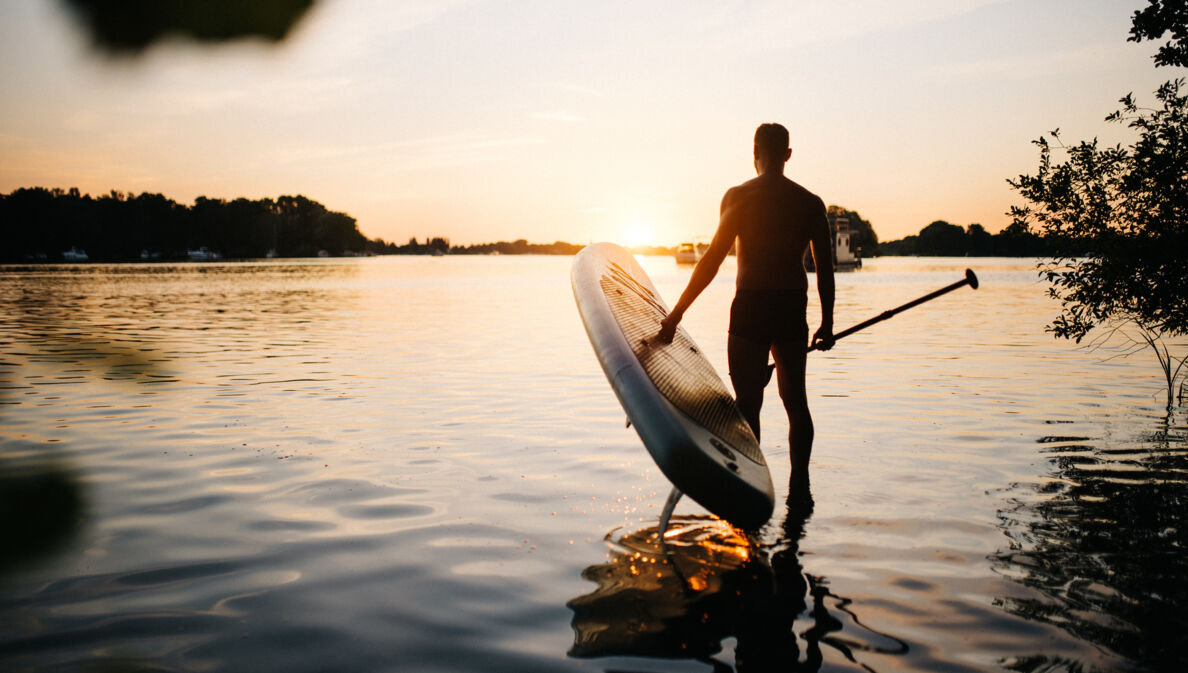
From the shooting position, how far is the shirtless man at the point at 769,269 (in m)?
5.18

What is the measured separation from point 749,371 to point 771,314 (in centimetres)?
41

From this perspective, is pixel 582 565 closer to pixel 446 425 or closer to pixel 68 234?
pixel 446 425

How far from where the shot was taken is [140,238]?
147 metres

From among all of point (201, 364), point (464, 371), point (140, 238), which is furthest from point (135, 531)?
point (140, 238)

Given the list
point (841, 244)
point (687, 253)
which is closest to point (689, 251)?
point (687, 253)

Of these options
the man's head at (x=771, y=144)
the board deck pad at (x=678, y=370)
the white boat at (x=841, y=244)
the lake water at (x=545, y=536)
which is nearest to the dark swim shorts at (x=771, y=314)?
the board deck pad at (x=678, y=370)

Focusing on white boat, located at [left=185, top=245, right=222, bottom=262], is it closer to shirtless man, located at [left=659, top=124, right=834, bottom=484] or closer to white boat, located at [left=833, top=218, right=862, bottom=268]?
white boat, located at [left=833, top=218, right=862, bottom=268]

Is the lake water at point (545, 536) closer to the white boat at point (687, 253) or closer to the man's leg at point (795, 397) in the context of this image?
the man's leg at point (795, 397)

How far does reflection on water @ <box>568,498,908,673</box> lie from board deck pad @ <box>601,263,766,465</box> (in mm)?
668

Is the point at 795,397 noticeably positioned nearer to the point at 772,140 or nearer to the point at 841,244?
the point at 772,140

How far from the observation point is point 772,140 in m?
5.32

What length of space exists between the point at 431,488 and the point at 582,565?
2022mm

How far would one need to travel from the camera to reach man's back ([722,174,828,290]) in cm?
518

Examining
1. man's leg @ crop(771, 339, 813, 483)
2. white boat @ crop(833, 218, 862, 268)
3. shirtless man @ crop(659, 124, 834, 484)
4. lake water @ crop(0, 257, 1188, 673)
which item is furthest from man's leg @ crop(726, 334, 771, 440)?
white boat @ crop(833, 218, 862, 268)
